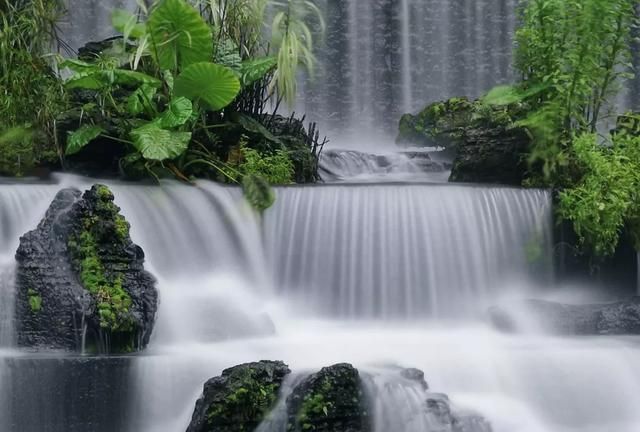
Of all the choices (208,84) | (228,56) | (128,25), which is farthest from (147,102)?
(228,56)

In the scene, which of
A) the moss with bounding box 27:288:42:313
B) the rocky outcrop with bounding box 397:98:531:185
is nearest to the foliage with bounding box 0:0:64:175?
the moss with bounding box 27:288:42:313

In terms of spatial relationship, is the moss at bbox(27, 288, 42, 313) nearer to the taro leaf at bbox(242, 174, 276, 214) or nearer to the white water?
the white water

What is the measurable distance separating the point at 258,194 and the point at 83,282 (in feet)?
6.15

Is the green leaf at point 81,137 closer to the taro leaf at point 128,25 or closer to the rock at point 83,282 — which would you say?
the taro leaf at point 128,25

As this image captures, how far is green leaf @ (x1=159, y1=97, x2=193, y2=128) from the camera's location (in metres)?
8.43

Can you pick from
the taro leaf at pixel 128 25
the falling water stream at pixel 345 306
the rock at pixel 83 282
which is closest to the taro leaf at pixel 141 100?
the taro leaf at pixel 128 25

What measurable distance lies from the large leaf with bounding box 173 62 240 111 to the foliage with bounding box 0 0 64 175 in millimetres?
1139

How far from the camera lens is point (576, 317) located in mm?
7527

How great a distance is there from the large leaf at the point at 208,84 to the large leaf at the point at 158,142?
1.36 feet

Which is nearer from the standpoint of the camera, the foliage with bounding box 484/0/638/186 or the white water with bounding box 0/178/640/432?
the white water with bounding box 0/178/640/432

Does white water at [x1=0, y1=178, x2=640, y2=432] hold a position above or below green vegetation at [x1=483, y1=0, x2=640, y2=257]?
below

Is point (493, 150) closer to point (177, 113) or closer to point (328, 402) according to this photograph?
point (177, 113)

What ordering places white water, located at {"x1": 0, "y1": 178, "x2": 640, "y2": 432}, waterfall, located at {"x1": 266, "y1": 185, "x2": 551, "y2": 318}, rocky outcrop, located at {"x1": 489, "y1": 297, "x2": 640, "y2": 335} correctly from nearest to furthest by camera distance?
1. white water, located at {"x1": 0, "y1": 178, "x2": 640, "y2": 432}
2. rocky outcrop, located at {"x1": 489, "y1": 297, "x2": 640, "y2": 335}
3. waterfall, located at {"x1": 266, "y1": 185, "x2": 551, "y2": 318}

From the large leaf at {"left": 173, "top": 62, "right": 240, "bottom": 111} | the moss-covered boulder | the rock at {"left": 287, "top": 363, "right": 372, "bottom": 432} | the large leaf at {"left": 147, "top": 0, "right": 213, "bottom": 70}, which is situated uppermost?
the large leaf at {"left": 147, "top": 0, "right": 213, "bottom": 70}
